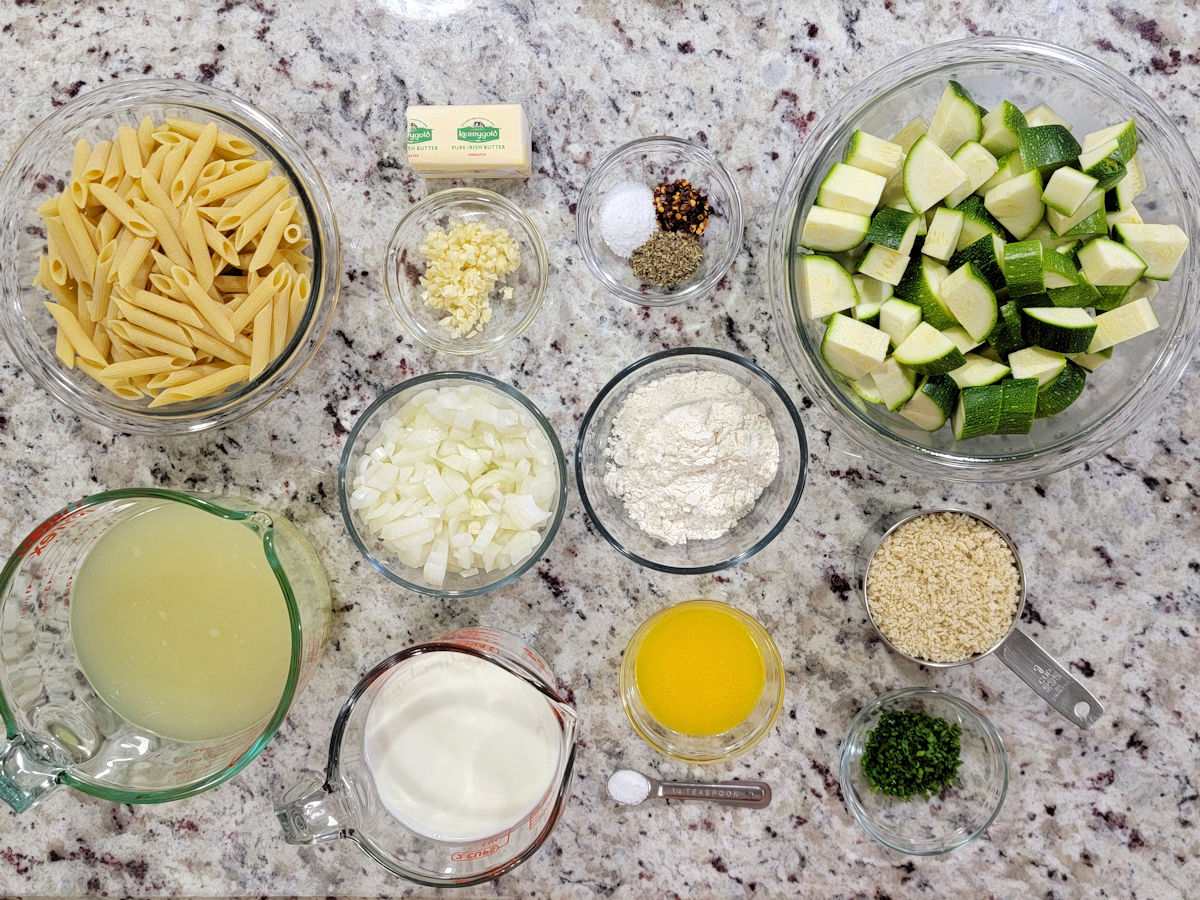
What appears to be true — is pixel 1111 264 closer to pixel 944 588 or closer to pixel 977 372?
pixel 977 372

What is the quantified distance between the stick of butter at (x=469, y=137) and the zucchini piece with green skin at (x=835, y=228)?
585 mm

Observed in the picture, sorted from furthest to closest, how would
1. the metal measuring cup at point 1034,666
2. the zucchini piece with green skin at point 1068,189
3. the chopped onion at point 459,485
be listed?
the metal measuring cup at point 1034,666
the chopped onion at point 459,485
the zucchini piece with green skin at point 1068,189

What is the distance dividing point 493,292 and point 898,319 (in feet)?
2.63

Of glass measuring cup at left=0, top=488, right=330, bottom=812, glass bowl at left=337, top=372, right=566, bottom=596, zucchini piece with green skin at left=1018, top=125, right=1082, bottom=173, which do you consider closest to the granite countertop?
glass bowl at left=337, top=372, right=566, bottom=596

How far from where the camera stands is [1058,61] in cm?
150

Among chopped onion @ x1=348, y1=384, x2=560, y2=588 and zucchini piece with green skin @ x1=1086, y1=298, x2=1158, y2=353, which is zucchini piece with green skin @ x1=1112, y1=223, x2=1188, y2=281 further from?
chopped onion @ x1=348, y1=384, x2=560, y2=588

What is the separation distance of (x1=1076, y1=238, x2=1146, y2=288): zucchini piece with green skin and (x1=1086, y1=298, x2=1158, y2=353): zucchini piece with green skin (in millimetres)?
45

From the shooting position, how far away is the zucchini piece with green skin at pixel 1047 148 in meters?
1.31

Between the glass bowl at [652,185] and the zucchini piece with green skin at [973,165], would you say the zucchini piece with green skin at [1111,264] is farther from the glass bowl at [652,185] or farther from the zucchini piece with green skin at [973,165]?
the glass bowl at [652,185]

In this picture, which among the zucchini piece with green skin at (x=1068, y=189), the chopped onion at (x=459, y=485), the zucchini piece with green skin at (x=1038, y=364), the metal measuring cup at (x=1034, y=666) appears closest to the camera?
the zucchini piece with green skin at (x=1068, y=189)

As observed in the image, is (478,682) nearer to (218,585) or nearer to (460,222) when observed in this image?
(218,585)

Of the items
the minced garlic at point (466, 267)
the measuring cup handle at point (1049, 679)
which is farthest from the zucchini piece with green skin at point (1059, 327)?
the minced garlic at point (466, 267)

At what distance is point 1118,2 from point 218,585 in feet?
6.88

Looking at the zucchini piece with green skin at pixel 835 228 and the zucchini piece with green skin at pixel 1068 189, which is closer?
the zucchini piece with green skin at pixel 1068 189
